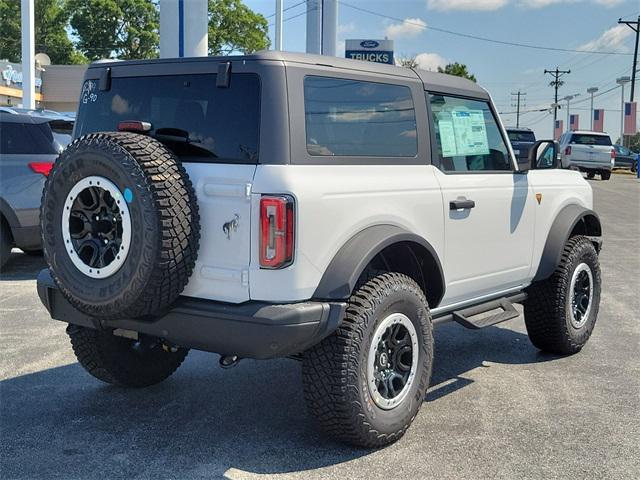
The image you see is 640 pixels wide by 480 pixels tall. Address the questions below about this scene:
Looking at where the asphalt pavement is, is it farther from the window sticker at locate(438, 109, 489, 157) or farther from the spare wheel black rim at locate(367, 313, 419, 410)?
the window sticker at locate(438, 109, 489, 157)

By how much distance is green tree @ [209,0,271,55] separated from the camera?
53938 mm

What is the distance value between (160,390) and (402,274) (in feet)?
5.97

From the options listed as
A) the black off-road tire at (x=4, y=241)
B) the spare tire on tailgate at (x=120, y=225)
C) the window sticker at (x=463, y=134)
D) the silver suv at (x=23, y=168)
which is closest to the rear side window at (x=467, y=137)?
the window sticker at (x=463, y=134)

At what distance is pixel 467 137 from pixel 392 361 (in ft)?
5.57

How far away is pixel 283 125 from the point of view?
3428 mm

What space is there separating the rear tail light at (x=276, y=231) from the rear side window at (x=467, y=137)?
1.44 m

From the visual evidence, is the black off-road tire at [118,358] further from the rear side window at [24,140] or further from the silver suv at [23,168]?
the rear side window at [24,140]

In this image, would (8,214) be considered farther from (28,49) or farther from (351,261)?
(28,49)

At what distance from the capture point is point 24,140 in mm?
8102

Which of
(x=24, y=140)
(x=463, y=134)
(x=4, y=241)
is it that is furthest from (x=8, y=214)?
(x=463, y=134)

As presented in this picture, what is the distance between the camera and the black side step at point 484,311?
4.59 m

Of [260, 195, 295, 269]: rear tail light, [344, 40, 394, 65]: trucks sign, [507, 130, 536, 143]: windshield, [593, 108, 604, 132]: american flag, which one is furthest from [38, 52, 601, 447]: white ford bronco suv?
[593, 108, 604, 132]: american flag

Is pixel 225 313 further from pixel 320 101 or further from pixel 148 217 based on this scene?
pixel 320 101

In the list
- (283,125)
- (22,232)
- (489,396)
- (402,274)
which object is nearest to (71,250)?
(283,125)
